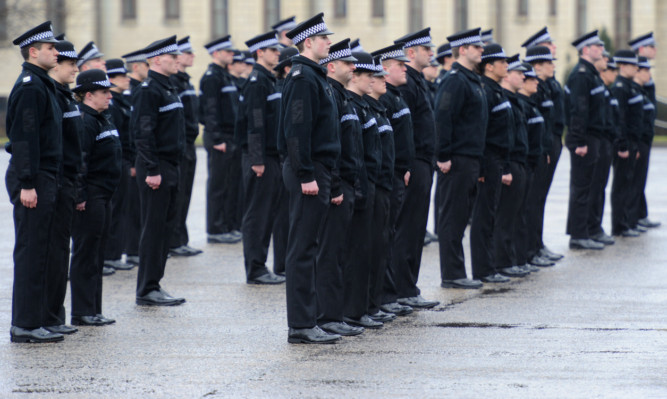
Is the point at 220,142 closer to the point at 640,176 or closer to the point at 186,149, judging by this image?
the point at 186,149

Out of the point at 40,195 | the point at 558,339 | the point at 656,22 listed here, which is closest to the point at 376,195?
the point at 558,339

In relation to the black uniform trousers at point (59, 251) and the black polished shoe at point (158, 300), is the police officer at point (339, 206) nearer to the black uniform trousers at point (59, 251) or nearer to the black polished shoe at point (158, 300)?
the black uniform trousers at point (59, 251)

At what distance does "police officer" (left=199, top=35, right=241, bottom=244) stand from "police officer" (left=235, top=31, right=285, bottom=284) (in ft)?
9.45

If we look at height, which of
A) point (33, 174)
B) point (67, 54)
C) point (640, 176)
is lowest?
point (640, 176)

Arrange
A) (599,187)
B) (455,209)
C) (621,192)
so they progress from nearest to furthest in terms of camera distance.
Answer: (455,209) → (599,187) → (621,192)

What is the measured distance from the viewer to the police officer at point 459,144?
40.9 ft

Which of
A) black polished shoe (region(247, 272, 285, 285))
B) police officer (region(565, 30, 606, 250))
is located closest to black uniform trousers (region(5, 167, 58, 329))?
black polished shoe (region(247, 272, 285, 285))

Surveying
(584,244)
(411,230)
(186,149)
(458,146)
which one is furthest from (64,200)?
(584,244)

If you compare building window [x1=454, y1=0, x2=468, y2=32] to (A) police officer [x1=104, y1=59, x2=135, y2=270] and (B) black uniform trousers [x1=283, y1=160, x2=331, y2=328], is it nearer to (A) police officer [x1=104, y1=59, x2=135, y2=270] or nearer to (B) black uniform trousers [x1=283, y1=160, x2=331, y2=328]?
(A) police officer [x1=104, y1=59, x2=135, y2=270]

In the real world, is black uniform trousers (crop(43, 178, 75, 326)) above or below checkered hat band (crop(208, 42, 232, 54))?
below

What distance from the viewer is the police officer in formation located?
31.7 ft

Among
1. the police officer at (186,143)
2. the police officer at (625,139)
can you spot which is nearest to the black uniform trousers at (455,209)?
the police officer at (186,143)

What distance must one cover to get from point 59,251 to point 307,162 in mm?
1962

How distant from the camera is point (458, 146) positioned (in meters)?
12.5
